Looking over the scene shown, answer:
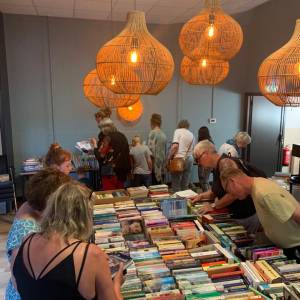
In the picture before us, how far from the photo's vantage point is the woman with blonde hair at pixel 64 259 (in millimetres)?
1437

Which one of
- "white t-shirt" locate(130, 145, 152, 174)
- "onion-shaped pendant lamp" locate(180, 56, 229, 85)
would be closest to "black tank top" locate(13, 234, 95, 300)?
"onion-shaped pendant lamp" locate(180, 56, 229, 85)

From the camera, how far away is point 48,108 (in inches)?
259

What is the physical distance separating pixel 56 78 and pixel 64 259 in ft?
18.5

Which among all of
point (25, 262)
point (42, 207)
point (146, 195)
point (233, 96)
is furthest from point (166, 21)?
point (25, 262)

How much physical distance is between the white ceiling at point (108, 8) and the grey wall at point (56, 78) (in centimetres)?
28

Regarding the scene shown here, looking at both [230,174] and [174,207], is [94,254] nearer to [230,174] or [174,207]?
[230,174]

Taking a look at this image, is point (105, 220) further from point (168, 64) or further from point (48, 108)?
point (48, 108)

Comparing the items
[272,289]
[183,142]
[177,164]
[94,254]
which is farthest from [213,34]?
[177,164]

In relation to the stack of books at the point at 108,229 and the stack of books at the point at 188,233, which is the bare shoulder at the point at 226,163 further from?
the stack of books at the point at 108,229

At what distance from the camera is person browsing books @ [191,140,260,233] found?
2930mm

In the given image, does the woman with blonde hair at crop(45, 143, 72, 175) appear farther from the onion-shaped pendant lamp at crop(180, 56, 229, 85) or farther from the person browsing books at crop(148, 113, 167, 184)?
the person browsing books at crop(148, 113, 167, 184)

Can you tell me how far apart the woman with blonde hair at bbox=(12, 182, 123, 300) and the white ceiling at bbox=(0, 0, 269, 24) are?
14.3 ft

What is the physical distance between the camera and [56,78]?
655 cm

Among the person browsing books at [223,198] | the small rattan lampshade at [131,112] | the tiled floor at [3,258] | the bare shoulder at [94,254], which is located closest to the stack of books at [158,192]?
the person browsing books at [223,198]
